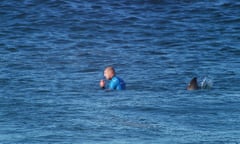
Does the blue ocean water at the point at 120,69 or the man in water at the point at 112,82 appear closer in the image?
the blue ocean water at the point at 120,69

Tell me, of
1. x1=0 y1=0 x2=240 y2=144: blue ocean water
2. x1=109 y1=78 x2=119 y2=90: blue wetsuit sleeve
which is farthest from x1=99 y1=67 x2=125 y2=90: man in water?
x1=0 y1=0 x2=240 y2=144: blue ocean water

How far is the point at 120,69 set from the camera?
18562 millimetres

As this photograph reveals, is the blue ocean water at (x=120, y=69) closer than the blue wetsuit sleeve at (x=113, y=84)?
Yes

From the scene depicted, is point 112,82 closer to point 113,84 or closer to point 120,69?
point 113,84

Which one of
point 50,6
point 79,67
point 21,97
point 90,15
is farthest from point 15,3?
point 21,97

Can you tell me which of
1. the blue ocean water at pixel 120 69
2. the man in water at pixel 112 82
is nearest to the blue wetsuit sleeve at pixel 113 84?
the man in water at pixel 112 82

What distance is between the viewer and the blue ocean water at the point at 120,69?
Result: 36.8 ft

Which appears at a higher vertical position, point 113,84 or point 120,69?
point 113,84

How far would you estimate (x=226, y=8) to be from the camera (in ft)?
87.5

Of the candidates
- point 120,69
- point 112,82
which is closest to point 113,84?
point 112,82

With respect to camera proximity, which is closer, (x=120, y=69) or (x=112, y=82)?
(x=112, y=82)

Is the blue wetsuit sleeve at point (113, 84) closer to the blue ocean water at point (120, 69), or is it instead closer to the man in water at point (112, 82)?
the man in water at point (112, 82)

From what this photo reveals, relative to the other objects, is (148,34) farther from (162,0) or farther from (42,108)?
(42,108)

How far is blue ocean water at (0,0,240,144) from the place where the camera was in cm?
1120
